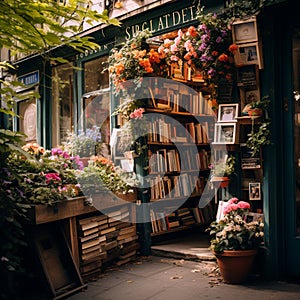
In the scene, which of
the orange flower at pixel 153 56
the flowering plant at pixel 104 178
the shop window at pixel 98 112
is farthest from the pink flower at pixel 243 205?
the shop window at pixel 98 112

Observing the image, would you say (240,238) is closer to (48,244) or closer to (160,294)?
(160,294)

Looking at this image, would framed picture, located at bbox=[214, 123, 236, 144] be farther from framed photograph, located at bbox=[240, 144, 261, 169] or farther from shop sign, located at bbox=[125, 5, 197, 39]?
shop sign, located at bbox=[125, 5, 197, 39]

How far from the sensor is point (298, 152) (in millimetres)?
5672

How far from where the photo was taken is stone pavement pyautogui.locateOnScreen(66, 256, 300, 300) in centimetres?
522

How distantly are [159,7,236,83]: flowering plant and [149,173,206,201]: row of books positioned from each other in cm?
227

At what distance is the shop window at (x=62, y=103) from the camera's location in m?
9.80

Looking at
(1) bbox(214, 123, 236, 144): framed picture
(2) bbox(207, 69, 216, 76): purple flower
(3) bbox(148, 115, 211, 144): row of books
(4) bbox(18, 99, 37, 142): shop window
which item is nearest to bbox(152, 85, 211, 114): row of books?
(3) bbox(148, 115, 211, 144): row of books

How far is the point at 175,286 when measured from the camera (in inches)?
223

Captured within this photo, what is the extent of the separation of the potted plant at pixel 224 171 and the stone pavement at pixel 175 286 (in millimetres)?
1228

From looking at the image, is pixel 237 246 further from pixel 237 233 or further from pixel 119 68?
pixel 119 68

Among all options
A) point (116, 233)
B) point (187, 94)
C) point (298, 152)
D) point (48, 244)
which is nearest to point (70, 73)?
point (187, 94)

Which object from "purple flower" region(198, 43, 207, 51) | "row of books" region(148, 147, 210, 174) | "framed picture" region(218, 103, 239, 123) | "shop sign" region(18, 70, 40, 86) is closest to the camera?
"framed picture" region(218, 103, 239, 123)

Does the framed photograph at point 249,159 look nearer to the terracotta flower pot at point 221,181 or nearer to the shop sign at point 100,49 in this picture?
the terracotta flower pot at point 221,181

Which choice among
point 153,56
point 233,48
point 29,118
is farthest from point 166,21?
point 29,118
